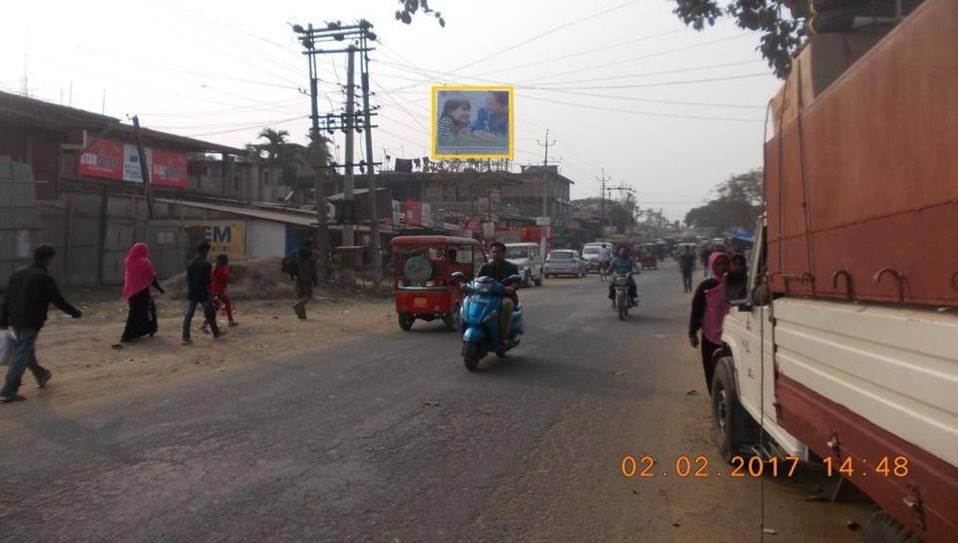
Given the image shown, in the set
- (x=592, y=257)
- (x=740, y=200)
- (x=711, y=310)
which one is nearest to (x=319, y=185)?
(x=711, y=310)

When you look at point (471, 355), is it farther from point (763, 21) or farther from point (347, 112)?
point (347, 112)

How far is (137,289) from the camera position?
12.2 m

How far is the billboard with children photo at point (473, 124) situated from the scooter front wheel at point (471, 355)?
1188 inches

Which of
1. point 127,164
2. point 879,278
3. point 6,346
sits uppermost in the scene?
point 127,164

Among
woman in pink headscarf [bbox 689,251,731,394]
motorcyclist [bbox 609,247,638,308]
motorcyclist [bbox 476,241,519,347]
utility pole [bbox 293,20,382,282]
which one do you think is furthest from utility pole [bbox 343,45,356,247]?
woman in pink headscarf [bbox 689,251,731,394]

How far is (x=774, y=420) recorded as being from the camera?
439cm

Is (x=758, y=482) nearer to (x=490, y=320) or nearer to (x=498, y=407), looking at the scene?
(x=498, y=407)

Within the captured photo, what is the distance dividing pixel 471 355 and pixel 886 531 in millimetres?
6977

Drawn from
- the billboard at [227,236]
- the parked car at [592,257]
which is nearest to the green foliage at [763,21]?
the billboard at [227,236]
